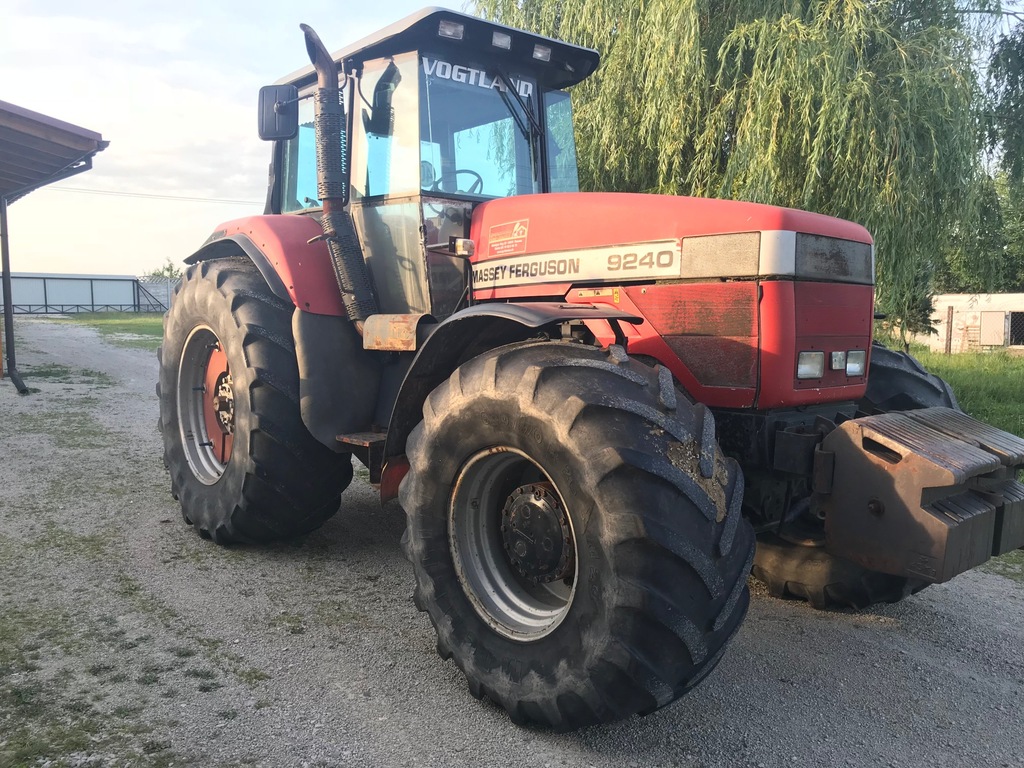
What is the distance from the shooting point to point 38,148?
30.8 ft

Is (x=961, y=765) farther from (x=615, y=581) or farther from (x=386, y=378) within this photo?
(x=386, y=378)

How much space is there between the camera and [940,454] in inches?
109

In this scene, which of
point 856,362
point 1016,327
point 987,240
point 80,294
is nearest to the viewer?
point 856,362

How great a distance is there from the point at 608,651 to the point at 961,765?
4.08 ft

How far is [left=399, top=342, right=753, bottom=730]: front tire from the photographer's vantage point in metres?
2.41

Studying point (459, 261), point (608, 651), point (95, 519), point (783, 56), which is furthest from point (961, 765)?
point (783, 56)

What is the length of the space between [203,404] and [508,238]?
8.46 feet

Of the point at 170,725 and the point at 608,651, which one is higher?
the point at 608,651

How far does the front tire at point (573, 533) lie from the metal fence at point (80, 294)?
48481 millimetres

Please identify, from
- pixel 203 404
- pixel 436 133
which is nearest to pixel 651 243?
pixel 436 133

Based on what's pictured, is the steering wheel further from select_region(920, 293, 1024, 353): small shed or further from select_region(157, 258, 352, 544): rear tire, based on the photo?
select_region(920, 293, 1024, 353): small shed

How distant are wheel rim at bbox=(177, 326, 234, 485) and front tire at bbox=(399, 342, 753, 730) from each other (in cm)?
222

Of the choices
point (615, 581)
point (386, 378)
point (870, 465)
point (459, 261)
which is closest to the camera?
point (615, 581)

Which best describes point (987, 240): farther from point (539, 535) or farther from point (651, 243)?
point (539, 535)
